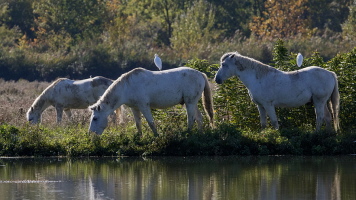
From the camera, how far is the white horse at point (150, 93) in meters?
20.6

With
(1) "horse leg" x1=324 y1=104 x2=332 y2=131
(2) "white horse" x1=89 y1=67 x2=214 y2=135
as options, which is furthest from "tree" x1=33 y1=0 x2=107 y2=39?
(1) "horse leg" x1=324 y1=104 x2=332 y2=131

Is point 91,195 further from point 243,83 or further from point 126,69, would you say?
point 126,69

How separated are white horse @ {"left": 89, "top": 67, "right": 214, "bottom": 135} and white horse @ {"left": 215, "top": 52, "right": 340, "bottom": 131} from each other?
1.27m

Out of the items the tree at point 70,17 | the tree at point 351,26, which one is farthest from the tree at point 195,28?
the tree at point 351,26

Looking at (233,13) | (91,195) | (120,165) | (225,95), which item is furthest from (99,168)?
(233,13)

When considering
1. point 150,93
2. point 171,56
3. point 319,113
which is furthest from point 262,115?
point 171,56

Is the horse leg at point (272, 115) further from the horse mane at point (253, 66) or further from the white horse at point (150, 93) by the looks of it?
the white horse at point (150, 93)

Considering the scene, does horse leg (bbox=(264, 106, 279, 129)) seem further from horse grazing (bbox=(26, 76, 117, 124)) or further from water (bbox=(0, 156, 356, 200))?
horse grazing (bbox=(26, 76, 117, 124))

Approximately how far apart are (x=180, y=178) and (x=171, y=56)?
33318 millimetres

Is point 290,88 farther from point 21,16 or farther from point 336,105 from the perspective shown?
point 21,16

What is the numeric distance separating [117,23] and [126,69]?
12504mm

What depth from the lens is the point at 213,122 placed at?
21.8 metres

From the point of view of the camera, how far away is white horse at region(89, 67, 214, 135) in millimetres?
20609

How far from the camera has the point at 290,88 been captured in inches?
813
